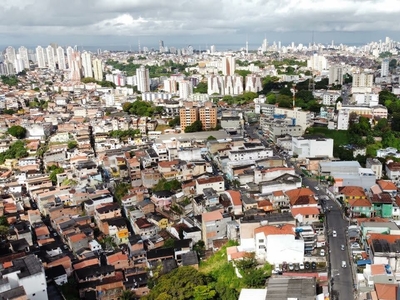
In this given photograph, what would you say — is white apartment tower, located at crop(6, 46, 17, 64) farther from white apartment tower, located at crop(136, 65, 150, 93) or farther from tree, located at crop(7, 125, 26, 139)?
tree, located at crop(7, 125, 26, 139)

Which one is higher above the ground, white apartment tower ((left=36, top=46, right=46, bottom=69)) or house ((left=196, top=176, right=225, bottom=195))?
white apartment tower ((left=36, top=46, right=46, bottom=69))

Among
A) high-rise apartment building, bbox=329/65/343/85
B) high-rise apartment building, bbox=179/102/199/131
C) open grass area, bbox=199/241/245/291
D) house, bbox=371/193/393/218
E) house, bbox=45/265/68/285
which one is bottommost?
house, bbox=45/265/68/285

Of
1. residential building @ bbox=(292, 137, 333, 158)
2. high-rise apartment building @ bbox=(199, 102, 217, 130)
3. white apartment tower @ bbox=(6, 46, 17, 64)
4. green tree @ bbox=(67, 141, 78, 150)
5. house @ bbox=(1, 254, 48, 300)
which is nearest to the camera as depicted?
house @ bbox=(1, 254, 48, 300)

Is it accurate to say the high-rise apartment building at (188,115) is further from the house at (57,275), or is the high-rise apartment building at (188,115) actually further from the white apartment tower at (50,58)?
the white apartment tower at (50,58)

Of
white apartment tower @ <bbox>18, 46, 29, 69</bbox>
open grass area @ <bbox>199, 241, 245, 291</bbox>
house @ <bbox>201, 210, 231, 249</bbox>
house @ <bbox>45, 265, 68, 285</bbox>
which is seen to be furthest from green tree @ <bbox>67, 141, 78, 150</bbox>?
white apartment tower @ <bbox>18, 46, 29, 69</bbox>

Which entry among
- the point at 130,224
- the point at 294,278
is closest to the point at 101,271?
the point at 130,224

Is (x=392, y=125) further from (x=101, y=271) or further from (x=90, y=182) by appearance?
(x=101, y=271)
